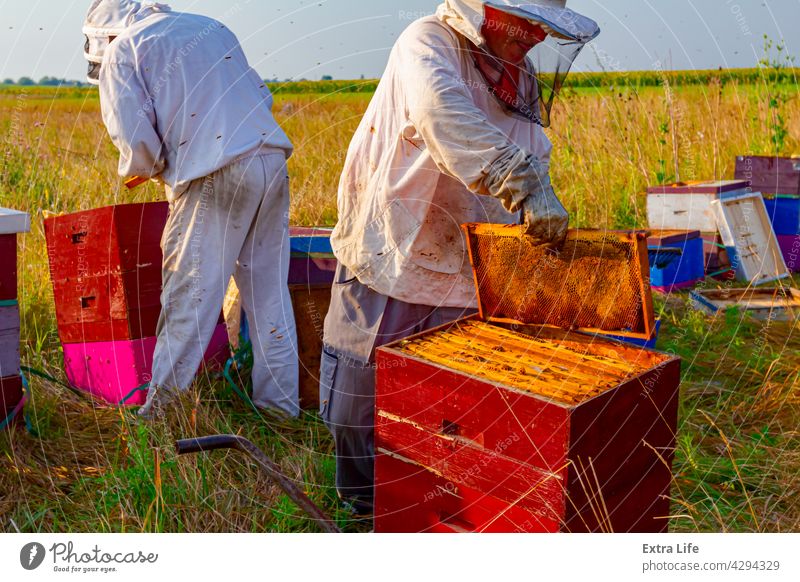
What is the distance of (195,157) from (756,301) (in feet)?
11.8

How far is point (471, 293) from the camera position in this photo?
2678 millimetres

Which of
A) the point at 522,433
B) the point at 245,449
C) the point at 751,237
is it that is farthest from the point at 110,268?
the point at 751,237

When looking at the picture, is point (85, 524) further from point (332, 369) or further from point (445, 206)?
point (445, 206)

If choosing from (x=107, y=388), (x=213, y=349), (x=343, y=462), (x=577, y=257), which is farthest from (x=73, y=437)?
(x=577, y=257)

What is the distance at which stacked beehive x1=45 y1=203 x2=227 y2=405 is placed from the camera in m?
3.81

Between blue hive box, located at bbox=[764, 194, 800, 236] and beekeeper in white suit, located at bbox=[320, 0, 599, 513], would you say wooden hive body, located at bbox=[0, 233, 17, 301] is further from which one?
blue hive box, located at bbox=[764, 194, 800, 236]

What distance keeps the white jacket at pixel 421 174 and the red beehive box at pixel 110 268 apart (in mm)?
1472

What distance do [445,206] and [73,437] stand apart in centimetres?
203

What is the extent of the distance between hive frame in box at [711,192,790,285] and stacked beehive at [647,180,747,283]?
0.07 metres

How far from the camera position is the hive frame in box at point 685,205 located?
631 cm

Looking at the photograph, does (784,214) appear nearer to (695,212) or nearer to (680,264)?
(695,212)

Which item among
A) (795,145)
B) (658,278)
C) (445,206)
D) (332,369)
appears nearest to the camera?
(445,206)

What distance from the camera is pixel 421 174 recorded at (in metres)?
2.49

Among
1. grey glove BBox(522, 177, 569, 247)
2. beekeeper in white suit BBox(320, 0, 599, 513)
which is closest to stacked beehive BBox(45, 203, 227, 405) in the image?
beekeeper in white suit BBox(320, 0, 599, 513)
